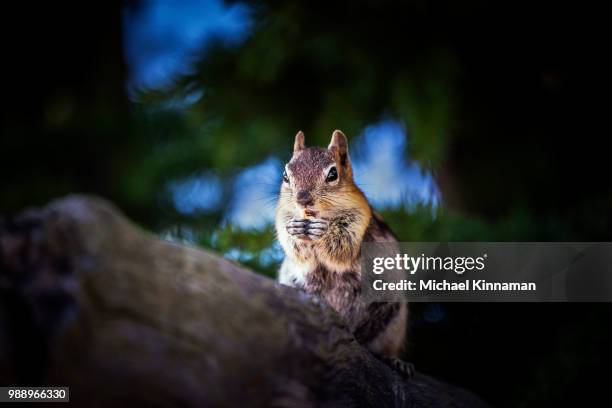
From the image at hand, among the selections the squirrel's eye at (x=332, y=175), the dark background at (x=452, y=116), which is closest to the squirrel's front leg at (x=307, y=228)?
the squirrel's eye at (x=332, y=175)

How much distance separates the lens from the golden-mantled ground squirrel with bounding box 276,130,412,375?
5.70ft

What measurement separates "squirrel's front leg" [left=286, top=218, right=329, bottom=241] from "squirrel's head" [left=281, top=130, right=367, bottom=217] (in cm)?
3

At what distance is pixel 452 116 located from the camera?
2.64m

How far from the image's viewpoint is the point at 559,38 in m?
2.79

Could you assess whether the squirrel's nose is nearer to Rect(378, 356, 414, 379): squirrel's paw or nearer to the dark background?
Rect(378, 356, 414, 379): squirrel's paw

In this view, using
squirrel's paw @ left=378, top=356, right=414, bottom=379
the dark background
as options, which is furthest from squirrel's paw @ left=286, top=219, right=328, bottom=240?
the dark background

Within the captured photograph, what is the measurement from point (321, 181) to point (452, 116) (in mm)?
1121

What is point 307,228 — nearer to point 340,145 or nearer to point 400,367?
point 340,145

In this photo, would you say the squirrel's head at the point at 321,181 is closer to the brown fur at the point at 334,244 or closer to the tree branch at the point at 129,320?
the brown fur at the point at 334,244

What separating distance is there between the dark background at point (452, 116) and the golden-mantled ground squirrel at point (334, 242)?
51cm

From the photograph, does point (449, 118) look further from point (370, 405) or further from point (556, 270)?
point (370, 405)

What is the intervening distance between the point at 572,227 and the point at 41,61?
357 cm

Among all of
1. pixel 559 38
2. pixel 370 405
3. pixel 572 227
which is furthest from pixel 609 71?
pixel 370 405

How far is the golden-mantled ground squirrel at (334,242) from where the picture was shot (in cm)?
174
